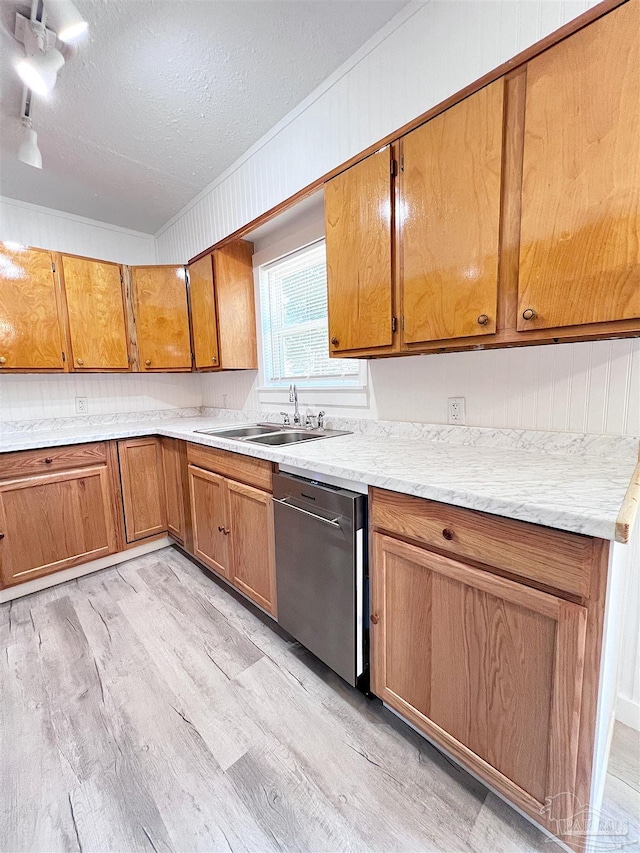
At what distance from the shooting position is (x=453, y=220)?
122 centimetres

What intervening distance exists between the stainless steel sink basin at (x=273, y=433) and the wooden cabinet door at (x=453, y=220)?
0.88m

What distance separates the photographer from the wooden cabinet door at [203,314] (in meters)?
2.61

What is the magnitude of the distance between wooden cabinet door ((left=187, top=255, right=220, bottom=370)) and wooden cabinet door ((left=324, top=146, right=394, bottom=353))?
4.06 ft

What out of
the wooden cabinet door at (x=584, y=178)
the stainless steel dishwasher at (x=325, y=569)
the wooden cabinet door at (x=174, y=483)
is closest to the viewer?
the wooden cabinet door at (x=584, y=178)

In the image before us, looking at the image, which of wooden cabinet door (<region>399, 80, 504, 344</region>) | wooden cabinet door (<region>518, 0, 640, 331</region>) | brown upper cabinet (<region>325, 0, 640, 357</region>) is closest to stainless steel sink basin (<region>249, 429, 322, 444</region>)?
brown upper cabinet (<region>325, 0, 640, 357</region>)

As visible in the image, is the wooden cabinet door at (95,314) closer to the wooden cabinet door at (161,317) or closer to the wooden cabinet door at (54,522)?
the wooden cabinet door at (161,317)

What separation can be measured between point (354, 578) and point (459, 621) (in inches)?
14.6

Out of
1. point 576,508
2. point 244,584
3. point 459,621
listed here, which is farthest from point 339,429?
point 576,508

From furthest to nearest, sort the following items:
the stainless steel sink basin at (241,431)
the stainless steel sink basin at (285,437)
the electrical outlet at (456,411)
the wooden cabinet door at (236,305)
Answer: the wooden cabinet door at (236,305), the stainless steel sink basin at (241,431), the stainless steel sink basin at (285,437), the electrical outlet at (456,411)

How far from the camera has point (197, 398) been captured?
3.55 meters

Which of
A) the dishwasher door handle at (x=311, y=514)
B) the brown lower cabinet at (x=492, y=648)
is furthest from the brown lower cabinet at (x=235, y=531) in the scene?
the brown lower cabinet at (x=492, y=648)

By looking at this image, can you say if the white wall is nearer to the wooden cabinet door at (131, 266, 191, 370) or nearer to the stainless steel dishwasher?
the wooden cabinet door at (131, 266, 191, 370)

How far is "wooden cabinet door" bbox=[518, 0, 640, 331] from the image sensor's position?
0.91m

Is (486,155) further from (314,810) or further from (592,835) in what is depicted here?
(314,810)
